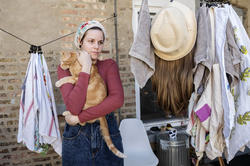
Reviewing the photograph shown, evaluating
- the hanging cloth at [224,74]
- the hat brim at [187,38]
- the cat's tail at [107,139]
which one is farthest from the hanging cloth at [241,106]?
the cat's tail at [107,139]

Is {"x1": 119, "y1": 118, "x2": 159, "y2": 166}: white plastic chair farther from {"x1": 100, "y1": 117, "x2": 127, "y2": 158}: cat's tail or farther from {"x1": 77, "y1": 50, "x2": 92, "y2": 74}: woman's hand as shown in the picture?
{"x1": 77, "y1": 50, "x2": 92, "y2": 74}: woman's hand

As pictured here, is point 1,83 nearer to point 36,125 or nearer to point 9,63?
point 9,63

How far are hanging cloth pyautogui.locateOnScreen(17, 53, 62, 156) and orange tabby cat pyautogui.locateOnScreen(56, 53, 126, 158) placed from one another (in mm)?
652

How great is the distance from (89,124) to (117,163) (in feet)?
1.42

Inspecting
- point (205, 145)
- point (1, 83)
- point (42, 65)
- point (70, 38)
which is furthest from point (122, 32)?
point (205, 145)

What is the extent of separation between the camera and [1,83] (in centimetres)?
247

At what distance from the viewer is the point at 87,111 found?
1.43 meters

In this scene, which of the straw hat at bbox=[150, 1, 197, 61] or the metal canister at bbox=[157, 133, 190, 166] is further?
the metal canister at bbox=[157, 133, 190, 166]

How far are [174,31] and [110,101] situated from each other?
0.72 m

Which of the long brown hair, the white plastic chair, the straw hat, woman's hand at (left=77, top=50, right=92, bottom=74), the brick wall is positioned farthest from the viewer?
the white plastic chair

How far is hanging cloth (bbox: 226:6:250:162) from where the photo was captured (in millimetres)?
1314

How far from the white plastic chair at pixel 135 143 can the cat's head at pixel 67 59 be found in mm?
1624

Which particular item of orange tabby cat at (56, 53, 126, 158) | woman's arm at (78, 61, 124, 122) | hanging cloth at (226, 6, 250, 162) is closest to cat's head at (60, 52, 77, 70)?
orange tabby cat at (56, 53, 126, 158)

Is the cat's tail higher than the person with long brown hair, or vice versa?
the person with long brown hair
